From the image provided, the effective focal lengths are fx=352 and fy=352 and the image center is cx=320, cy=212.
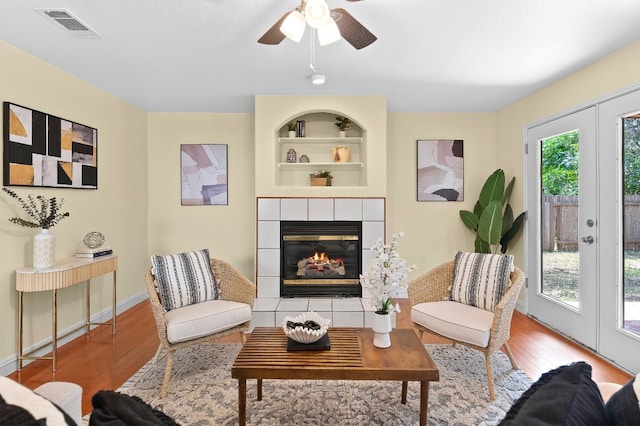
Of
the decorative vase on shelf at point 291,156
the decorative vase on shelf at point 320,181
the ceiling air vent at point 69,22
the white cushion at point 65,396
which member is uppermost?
the ceiling air vent at point 69,22

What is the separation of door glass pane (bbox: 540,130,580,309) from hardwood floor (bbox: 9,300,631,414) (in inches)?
17.6

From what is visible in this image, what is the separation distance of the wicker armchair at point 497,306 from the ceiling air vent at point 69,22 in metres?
3.01

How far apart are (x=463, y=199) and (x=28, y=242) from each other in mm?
4555

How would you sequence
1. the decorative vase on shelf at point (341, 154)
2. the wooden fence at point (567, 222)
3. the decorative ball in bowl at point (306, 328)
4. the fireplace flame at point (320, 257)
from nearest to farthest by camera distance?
the decorative ball in bowl at point (306, 328) < the wooden fence at point (567, 222) < the fireplace flame at point (320, 257) < the decorative vase on shelf at point (341, 154)

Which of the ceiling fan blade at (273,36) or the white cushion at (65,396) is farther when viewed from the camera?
the ceiling fan blade at (273,36)

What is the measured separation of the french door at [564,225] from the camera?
2.96 meters

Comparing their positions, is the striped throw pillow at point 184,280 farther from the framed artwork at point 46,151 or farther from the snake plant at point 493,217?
the snake plant at point 493,217

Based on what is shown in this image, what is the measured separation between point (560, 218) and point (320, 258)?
244 centimetres

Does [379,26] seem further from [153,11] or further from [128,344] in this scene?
[128,344]

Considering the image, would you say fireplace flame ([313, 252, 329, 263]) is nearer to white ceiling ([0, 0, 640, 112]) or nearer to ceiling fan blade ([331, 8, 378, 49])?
white ceiling ([0, 0, 640, 112])

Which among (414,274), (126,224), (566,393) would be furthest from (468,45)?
(126,224)

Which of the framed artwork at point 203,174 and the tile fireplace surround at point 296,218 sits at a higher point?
the framed artwork at point 203,174

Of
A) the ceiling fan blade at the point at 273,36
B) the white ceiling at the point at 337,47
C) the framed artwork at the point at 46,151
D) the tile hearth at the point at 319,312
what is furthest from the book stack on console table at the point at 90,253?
the ceiling fan blade at the point at 273,36

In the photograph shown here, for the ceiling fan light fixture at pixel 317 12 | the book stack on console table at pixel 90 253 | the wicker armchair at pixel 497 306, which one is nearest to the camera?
the ceiling fan light fixture at pixel 317 12
